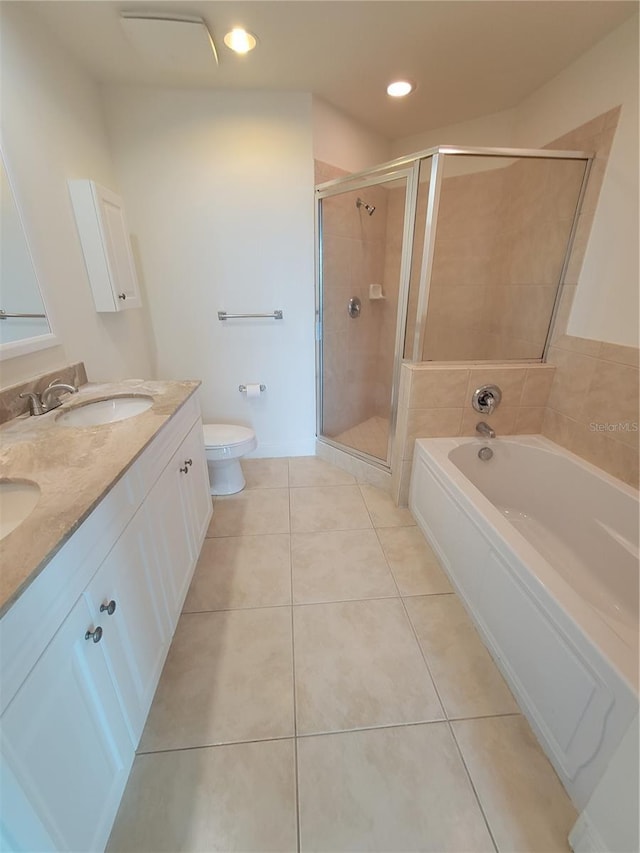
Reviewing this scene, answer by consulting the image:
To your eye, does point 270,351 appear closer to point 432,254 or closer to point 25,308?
point 432,254

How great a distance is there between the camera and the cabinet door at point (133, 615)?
844 millimetres

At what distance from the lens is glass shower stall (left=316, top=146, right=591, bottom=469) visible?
177cm

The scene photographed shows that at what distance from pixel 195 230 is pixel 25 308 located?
45.2 inches

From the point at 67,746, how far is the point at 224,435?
163 centimetres

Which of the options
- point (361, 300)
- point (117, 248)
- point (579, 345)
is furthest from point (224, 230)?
point (579, 345)

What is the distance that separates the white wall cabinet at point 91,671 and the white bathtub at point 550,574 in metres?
1.19

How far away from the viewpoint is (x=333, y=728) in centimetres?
108

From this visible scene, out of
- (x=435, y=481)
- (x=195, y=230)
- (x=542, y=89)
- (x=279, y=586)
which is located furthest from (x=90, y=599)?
(x=542, y=89)

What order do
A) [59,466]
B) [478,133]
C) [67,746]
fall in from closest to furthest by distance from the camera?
[67,746], [59,466], [478,133]

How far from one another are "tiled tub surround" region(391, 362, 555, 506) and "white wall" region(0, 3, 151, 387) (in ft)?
Result: 5.49

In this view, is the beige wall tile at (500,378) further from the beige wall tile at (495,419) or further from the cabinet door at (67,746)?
the cabinet door at (67,746)

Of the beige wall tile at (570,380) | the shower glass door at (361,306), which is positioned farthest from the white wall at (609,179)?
the shower glass door at (361,306)

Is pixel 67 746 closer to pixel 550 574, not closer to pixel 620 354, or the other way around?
pixel 550 574

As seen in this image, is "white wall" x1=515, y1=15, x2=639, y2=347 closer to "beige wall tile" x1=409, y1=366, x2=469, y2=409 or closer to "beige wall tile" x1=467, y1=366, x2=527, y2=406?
"beige wall tile" x1=467, y1=366, x2=527, y2=406
